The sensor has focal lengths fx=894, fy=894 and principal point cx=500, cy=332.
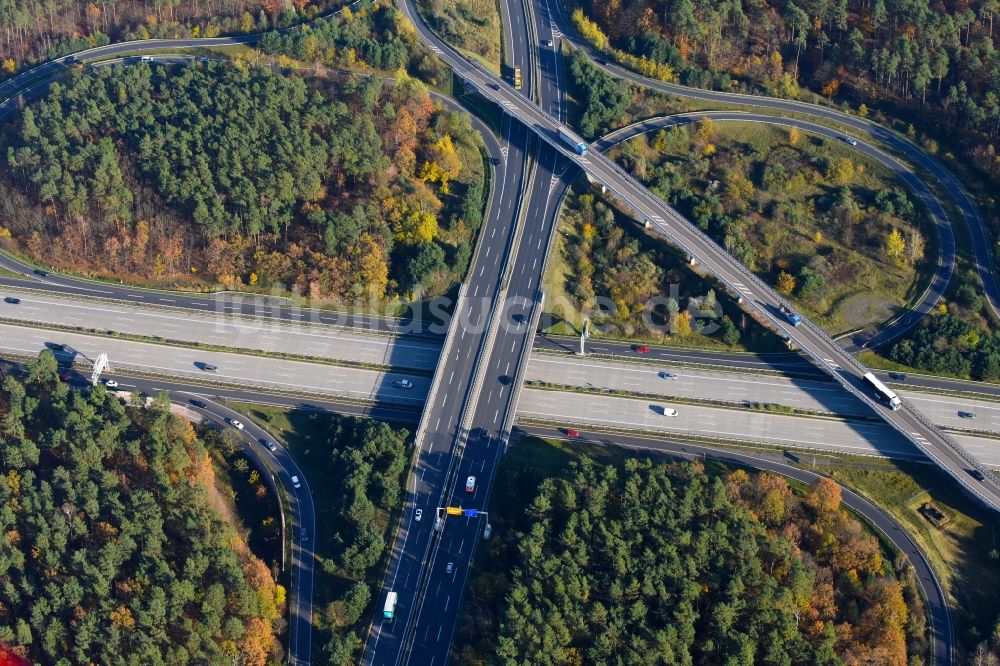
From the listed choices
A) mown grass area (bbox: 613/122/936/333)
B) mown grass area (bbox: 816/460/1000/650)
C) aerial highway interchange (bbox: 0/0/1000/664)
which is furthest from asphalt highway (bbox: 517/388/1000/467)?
mown grass area (bbox: 613/122/936/333)

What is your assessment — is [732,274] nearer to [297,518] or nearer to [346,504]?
[346,504]

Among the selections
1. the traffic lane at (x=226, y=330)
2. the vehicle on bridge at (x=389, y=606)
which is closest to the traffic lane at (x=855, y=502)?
the traffic lane at (x=226, y=330)

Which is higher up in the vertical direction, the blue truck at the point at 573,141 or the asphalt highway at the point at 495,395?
the blue truck at the point at 573,141

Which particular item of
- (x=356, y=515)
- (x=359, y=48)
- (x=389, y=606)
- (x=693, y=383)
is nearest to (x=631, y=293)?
(x=693, y=383)

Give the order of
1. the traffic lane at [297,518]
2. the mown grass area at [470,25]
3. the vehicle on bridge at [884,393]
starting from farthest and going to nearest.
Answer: the mown grass area at [470,25], the vehicle on bridge at [884,393], the traffic lane at [297,518]

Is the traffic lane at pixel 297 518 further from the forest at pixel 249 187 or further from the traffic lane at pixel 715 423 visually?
the traffic lane at pixel 715 423

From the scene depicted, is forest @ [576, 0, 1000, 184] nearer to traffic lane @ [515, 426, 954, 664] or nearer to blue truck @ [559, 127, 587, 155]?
blue truck @ [559, 127, 587, 155]

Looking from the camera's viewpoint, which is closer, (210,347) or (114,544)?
(114,544)
